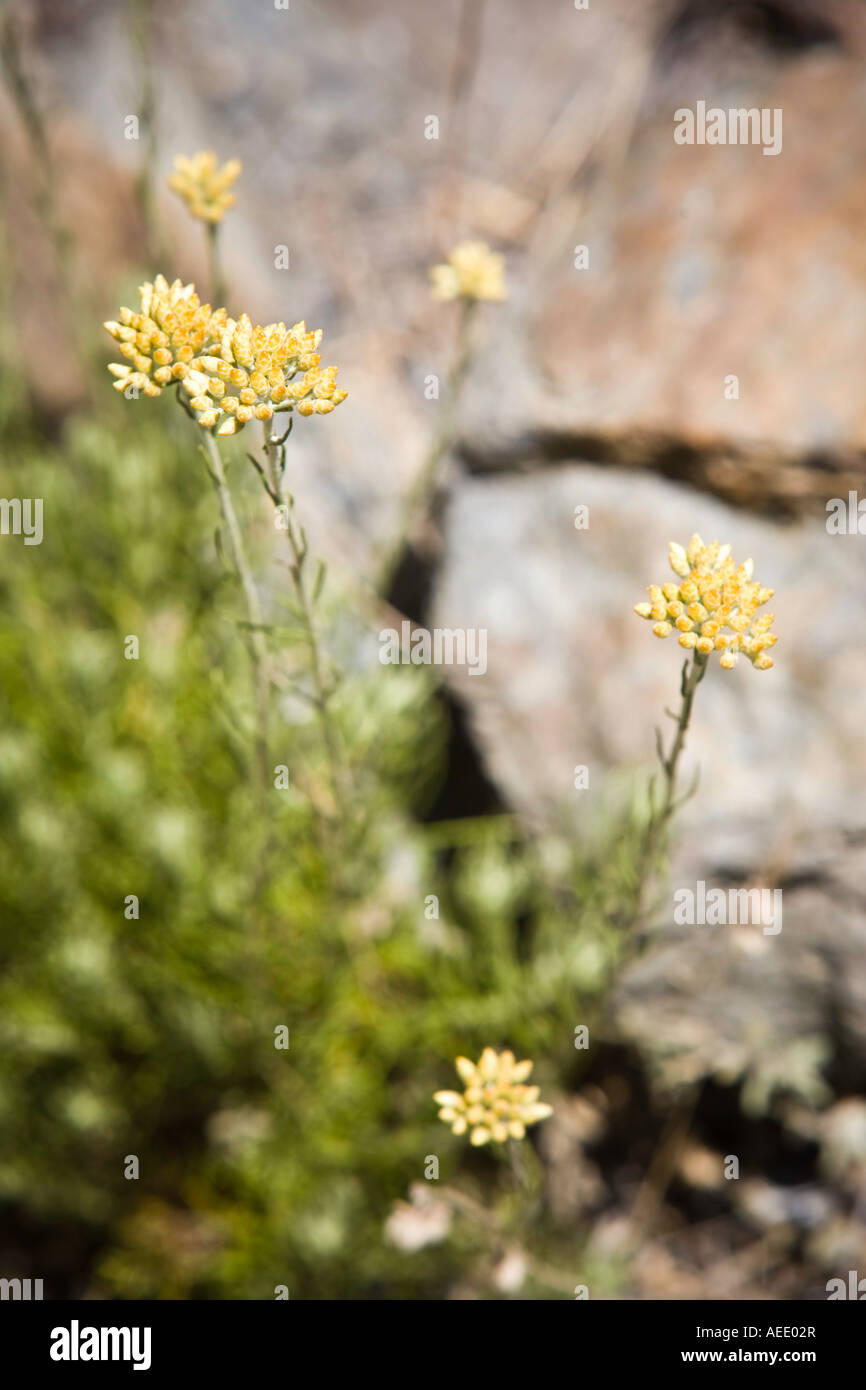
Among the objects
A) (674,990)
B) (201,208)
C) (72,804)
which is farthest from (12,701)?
(674,990)

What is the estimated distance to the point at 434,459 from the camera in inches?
98.1

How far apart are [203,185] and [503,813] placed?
4.85 feet

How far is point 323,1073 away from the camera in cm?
242

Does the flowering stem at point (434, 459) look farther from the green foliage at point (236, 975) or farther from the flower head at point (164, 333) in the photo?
the flower head at point (164, 333)

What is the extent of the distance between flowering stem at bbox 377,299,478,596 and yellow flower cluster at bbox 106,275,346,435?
3.18 feet

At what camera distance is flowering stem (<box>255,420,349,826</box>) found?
48.9 inches

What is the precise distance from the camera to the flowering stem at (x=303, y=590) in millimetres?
1241

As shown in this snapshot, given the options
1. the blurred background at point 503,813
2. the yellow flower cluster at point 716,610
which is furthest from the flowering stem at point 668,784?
the blurred background at point 503,813

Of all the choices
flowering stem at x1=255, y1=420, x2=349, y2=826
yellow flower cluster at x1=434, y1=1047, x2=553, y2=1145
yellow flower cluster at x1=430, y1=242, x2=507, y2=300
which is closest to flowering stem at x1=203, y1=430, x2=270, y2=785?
flowering stem at x1=255, y1=420, x2=349, y2=826

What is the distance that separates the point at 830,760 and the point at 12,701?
2011 millimetres

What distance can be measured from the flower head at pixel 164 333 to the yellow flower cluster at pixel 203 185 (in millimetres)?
724

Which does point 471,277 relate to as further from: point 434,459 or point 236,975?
point 236,975

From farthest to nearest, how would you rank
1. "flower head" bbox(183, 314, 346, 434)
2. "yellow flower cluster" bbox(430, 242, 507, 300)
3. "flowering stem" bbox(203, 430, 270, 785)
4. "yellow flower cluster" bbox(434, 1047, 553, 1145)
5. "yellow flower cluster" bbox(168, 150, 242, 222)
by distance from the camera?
"yellow flower cluster" bbox(430, 242, 507, 300) < "yellow flower cluster" bbox(168, 150, 242, 222) < "yellow flower cluster" bbox(434, 1047, 553, 1145) < "flowering stem" bbox(203, 430, 270, 785) < "flower head" bbox(183, 314, 346, 434)

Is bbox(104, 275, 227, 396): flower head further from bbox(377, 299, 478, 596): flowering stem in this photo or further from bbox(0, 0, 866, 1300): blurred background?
bbox(377, 299, 478, 596): flowering stem
